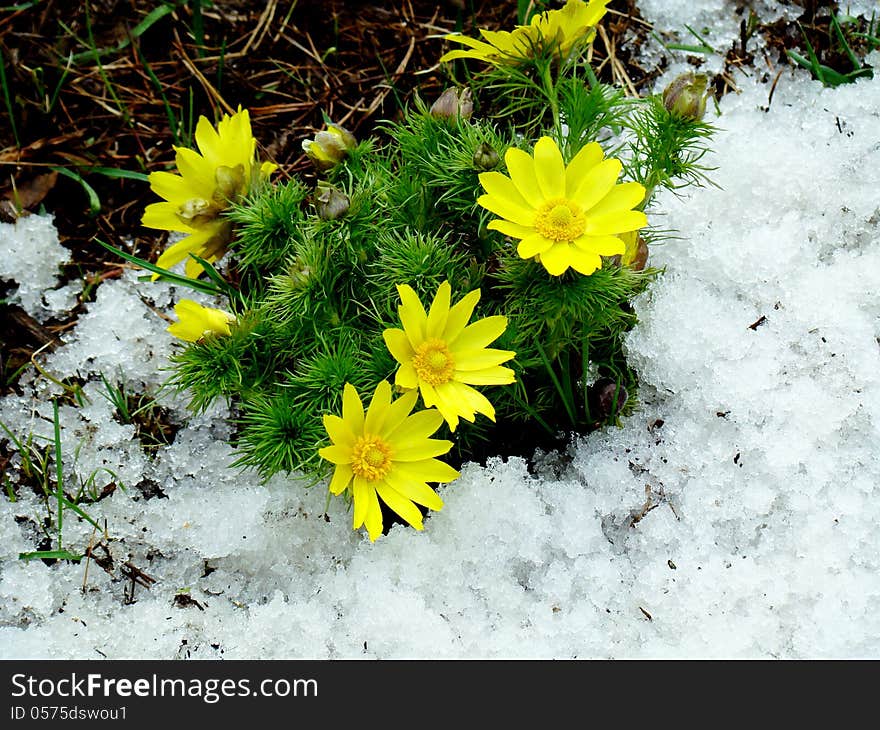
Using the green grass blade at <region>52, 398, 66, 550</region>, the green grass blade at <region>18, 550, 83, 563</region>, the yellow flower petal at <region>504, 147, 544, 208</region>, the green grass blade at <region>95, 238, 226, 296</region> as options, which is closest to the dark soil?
the green grass blade at <region>95, 238, 226, 296</region>

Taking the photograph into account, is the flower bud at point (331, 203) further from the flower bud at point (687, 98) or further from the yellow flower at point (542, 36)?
the flower bud at point (687, 98)

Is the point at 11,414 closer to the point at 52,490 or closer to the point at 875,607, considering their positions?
the point at 52,490

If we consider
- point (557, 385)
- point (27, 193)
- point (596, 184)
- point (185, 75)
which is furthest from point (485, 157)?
point (27, 193)

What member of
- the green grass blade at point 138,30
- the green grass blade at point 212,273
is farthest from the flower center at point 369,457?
the green grass blade at point 138,30

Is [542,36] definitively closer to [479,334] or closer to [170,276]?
[479,334]

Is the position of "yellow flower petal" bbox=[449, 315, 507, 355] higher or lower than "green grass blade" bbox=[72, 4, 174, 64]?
lower

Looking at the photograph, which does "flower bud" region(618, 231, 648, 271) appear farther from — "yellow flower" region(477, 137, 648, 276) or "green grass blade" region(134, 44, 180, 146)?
"green grass blade" region(134, 44, 180, 146)
